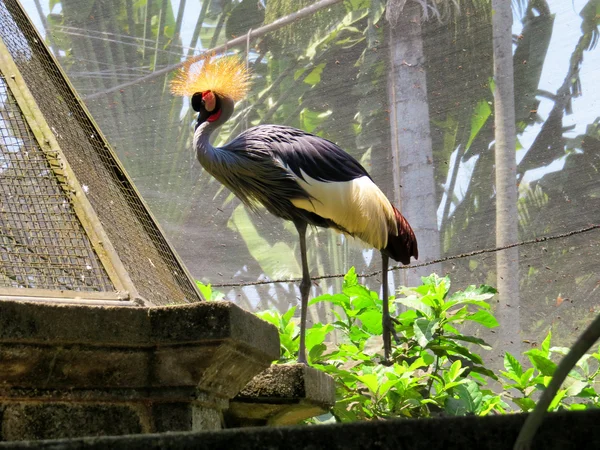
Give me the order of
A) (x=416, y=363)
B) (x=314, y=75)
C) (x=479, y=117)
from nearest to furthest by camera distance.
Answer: (x=416, y=363)
(x=479, y=117)
(x=314, y=75)

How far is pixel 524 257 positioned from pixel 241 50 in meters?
2.37

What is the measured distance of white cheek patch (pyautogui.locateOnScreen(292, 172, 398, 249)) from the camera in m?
3.29

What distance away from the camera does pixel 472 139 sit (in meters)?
5.42

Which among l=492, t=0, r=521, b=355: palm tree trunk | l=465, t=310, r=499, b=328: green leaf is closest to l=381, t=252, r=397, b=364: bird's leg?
l=465, t=310, r=499, b=328: green leaf

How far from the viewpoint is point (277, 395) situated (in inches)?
99.7

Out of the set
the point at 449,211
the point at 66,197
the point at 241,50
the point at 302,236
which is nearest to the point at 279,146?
the point at 302,236

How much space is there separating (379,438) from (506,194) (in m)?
4.36

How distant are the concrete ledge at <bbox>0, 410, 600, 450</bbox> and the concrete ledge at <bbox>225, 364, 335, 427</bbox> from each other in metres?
1.46

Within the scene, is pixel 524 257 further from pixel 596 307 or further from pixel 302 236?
pixel 302 236

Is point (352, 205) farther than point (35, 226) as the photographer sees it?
Yes

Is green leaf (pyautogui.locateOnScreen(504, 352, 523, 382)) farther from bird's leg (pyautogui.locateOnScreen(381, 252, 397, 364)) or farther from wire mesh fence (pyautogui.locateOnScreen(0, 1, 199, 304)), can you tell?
wire mesh fence (pyautogui.locateOnScreen(0, 1, 199, 304))

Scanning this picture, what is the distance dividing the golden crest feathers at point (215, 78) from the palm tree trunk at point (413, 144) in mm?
2079

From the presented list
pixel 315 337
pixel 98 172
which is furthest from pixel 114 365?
pixel 315 337

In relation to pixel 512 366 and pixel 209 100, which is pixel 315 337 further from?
pixel 209 100
